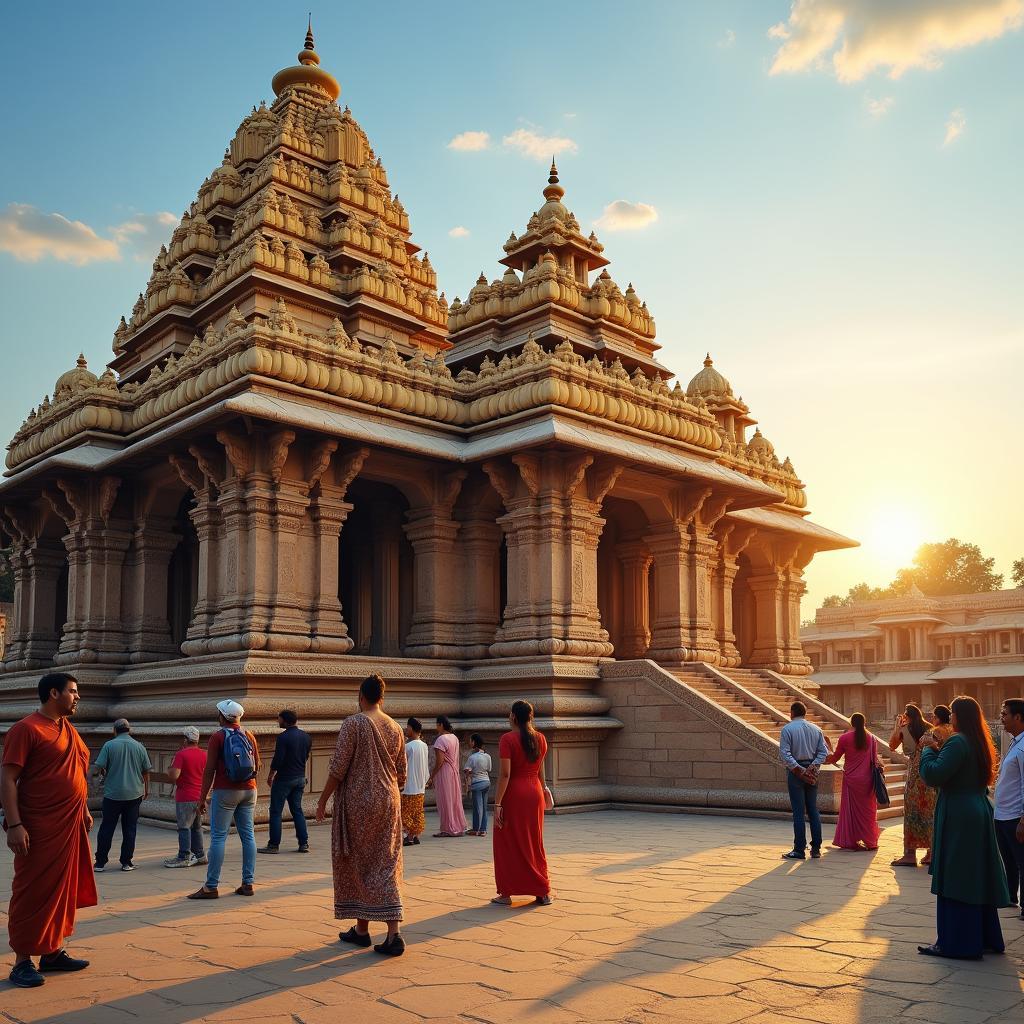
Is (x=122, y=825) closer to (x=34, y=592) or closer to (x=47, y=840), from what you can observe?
(x=47, y=840)

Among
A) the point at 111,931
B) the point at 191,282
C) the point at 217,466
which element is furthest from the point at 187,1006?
the point at 191,282

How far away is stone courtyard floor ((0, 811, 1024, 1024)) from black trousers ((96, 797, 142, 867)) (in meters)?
0.22

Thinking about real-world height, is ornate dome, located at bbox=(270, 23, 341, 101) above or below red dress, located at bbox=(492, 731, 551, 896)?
above

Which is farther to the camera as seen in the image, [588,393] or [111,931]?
[588,393]

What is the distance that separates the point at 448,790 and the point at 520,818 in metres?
4.76

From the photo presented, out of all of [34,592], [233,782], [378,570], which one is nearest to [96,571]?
[34,592]

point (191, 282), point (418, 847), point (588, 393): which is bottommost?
point (418, 847)

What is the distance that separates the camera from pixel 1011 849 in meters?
7.25

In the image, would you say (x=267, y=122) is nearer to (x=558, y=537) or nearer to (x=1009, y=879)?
(x=558, y=537)

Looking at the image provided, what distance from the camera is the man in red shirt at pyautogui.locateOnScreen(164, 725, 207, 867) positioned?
33.0 ft

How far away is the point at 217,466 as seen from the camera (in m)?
15.5

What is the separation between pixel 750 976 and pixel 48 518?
1711 centimetres

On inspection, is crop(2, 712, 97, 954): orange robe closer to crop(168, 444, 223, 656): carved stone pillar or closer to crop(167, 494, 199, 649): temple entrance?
crop(168, 444, 223, 656): carved stone pillar

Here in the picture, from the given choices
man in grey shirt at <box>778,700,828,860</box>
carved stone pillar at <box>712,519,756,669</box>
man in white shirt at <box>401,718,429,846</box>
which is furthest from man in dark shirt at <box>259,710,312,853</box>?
carved stone pillar at <box>712,519,756,669</box>
